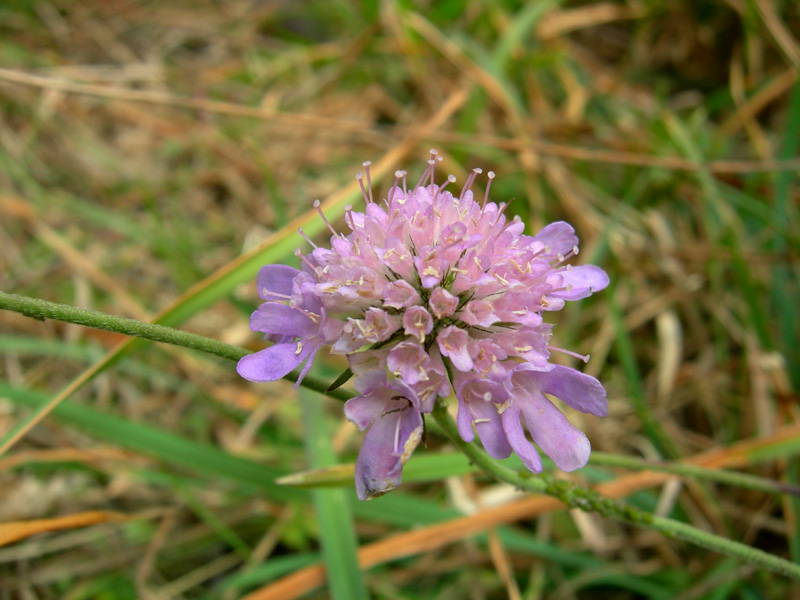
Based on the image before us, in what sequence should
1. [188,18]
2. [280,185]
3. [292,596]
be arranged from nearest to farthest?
[292,596], [280,185], [188,18]

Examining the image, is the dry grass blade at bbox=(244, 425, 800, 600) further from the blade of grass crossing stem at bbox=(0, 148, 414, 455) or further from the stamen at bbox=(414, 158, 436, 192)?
the stamen at bbox=(414, 158, 436, 192)

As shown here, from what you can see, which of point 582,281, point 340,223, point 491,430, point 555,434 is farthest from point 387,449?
point 340,223

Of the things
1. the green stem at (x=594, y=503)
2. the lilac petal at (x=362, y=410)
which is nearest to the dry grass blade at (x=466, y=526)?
the green stem at (x=594, y=503)

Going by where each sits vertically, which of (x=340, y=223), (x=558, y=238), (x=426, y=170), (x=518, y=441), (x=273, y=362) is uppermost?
(x=340, y=223)

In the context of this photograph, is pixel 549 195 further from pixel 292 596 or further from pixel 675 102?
pixel 292 596

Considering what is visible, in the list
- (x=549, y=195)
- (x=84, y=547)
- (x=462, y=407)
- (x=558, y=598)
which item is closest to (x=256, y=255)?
(x=462, y=407)

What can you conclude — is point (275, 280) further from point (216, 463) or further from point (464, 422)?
point (216, 463)
